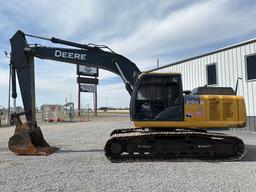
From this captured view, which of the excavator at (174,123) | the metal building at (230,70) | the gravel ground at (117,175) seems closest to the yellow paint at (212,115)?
the excavator at (174,123)

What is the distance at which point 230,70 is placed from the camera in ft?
69.0

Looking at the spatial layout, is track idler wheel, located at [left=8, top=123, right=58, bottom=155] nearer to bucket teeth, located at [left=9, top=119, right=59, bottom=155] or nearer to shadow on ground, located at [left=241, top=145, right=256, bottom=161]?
bucket teeth, located at [left=9, top=119, right=59, bottom=155]

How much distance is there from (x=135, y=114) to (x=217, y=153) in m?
2.91

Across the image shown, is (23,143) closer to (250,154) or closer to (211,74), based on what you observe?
(250,154)

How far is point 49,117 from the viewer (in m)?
41.0

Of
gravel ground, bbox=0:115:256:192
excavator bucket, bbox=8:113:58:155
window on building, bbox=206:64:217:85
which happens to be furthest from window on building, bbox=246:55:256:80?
excavator bucket, bbox=8:113:58:155

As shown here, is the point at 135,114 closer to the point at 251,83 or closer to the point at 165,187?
the point at 165,187

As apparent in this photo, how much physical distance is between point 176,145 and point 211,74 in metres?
12.4

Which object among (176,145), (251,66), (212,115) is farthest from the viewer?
(251,66)

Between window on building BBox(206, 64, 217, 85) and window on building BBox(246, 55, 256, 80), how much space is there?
2.78 m

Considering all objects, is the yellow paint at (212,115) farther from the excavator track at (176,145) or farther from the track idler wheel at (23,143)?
the track idler wheel at (23,143)

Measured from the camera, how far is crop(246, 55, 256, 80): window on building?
19453 millimetres

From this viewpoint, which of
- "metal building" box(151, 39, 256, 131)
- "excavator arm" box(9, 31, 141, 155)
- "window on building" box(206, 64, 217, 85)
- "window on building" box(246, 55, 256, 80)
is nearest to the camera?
"excavator arm" box(9, 31, 141, 155)

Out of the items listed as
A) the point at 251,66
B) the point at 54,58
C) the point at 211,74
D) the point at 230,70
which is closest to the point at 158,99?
the point at 54,58
